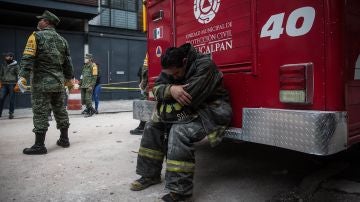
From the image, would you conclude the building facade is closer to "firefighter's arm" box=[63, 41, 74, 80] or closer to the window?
the window

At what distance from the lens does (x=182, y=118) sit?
3080 mm

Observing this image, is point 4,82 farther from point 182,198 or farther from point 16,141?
point 182,198

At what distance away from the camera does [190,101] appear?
296cm

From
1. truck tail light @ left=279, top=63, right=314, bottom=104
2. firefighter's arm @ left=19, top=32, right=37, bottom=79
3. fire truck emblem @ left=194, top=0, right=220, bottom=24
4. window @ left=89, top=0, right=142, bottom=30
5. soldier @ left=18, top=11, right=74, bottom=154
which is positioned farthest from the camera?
window @ left=89, top=0, right=142, bottom=30

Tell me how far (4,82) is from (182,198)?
337 inches

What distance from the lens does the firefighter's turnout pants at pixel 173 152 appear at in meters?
2.84

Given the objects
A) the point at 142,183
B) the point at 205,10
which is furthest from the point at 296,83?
the point at 142,183

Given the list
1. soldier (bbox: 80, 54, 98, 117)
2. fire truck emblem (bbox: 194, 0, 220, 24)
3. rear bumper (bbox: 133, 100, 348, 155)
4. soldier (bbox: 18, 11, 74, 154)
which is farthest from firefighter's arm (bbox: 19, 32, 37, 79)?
soldier (bbox: 80, 54, 98, 117)

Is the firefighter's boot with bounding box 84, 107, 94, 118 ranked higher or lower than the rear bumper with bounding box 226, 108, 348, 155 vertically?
lower

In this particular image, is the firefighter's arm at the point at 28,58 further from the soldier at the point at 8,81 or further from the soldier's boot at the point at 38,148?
the soldier at the point at 8,81

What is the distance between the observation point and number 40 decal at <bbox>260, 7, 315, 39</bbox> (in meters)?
2.50

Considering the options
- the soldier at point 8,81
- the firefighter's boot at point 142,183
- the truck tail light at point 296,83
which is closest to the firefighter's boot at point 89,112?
the soldier at point 8,81

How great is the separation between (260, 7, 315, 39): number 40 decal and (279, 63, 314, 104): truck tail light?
265 millimetres

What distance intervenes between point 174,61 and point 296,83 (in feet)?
3.47
